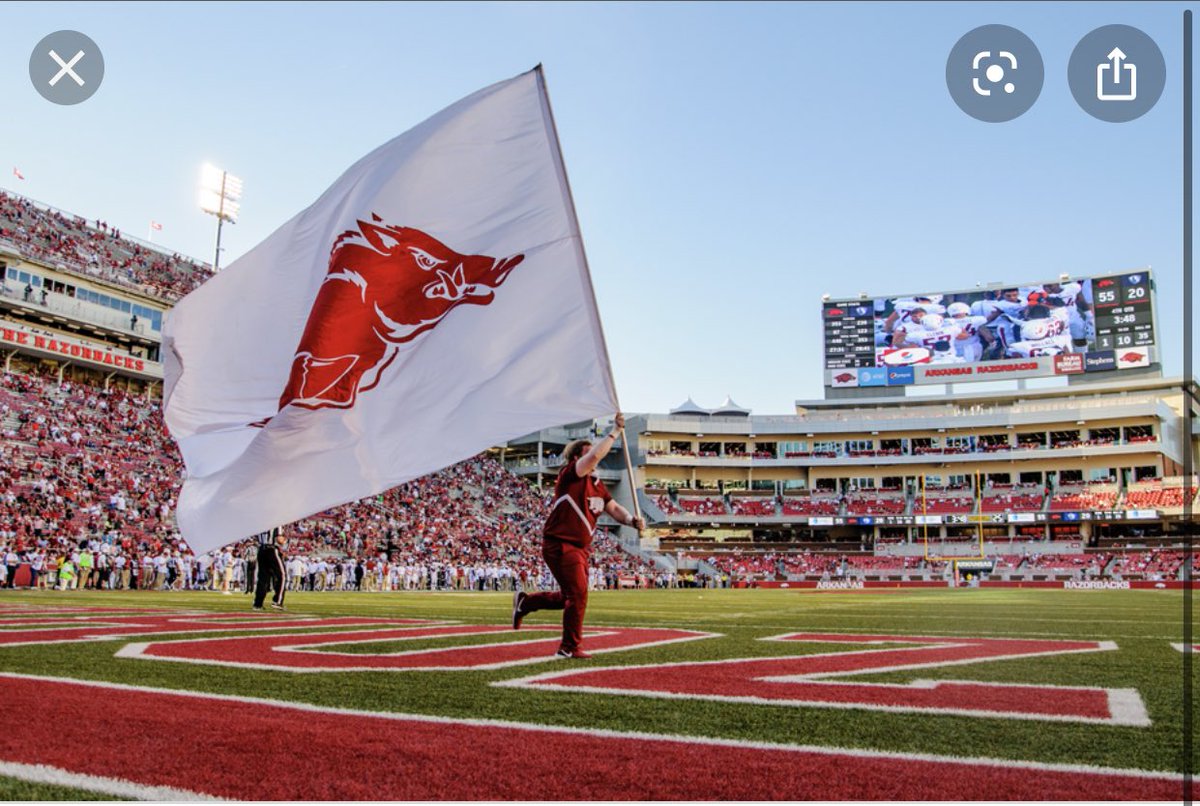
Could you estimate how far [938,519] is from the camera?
61.0 metres

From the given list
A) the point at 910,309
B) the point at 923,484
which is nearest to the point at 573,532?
the point at 923,484

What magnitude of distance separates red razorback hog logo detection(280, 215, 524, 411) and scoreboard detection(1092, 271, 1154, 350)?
64.7 metres

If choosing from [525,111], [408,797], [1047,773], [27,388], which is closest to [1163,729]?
[1047,773]

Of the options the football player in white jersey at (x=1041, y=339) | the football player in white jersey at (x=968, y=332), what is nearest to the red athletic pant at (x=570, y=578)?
the football player in white jersey at (x=968, y=332)

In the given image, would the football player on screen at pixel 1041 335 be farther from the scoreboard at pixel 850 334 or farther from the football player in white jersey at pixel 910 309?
the scoreboard at pixel 850 334

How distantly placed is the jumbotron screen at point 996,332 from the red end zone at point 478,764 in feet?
213

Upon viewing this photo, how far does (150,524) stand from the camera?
3078 centimetres

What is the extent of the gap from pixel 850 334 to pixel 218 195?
43.9m

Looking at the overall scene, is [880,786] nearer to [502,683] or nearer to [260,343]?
[502,683]

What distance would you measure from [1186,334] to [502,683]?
3.73 metres

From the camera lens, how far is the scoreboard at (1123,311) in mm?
60062

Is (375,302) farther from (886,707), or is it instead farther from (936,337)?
(936,337)

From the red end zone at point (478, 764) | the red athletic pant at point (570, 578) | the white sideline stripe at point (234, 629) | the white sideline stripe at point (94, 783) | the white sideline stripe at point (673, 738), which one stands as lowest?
the white sideline stripe at point (234, 629)

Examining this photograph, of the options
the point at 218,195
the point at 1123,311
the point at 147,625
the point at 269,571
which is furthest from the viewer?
the point at 1123,311
